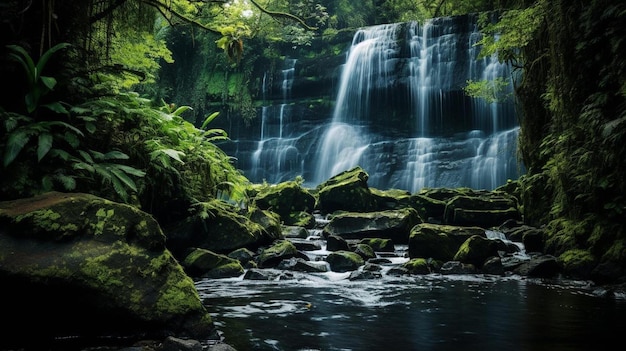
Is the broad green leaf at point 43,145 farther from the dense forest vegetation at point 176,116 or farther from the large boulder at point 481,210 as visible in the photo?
the large boulder at point 481,210

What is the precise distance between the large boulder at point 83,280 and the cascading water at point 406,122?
61.8 ft

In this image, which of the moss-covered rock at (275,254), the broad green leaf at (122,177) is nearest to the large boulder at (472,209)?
the moss-covered rock at (275,254)

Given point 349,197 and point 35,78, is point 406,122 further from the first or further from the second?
point 35,78

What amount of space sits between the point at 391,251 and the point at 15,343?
346 inches

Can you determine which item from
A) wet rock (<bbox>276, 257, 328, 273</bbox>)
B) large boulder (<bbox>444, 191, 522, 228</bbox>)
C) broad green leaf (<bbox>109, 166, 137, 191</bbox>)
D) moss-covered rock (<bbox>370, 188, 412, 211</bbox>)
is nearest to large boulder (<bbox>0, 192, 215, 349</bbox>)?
broad green leaf (<bbox>109, 166, 137, 191</bbox>)

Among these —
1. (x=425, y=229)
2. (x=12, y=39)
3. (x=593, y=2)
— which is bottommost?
(x=425, y=229)

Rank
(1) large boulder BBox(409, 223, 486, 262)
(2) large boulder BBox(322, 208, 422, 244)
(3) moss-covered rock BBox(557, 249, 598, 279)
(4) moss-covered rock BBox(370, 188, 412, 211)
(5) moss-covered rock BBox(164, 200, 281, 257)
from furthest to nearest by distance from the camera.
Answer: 1. (4) moss-covered rock BBox(370, 188, 412, 211)
2. (2) large boulder BBox(322, 208, 422, 244)
3. (1) large boulder BBox(409, 223, 486, 262)
4. (5) moss-covered rock BBox(164, 200, 281, 257)
5. (3) moss-covered rock BBox(557, 249, 598, 279)

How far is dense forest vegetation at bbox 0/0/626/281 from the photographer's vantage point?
557 cm

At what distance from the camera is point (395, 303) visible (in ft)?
21.3

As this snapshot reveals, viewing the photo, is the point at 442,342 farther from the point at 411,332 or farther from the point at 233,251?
the point at 233,251

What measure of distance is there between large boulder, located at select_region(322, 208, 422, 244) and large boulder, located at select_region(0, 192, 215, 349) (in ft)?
27.2

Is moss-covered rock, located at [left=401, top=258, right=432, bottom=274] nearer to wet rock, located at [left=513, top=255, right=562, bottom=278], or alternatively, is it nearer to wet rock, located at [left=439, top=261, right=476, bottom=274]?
wet rock, located at [left=439, top=261, right=476, bottom=274]

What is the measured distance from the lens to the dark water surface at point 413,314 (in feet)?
15.0

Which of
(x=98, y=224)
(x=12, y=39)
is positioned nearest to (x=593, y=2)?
(x=98, y=224)
